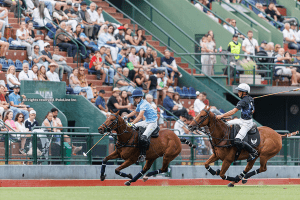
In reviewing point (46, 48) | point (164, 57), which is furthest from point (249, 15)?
point (46, 48)

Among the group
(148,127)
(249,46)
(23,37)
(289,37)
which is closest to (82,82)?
(23,37)

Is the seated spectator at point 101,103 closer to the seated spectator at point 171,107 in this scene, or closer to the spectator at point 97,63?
the spectator at point 97,63

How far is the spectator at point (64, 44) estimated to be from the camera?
2386 centimetres

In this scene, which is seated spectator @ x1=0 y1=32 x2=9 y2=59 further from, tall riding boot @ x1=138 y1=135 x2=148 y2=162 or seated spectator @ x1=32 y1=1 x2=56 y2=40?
tall riding boot @ x1=138 y1=135 x2=148 y2=162

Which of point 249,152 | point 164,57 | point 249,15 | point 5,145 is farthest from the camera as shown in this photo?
point 249,15

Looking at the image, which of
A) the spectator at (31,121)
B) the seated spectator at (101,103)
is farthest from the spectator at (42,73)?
the spectator at (31,121)

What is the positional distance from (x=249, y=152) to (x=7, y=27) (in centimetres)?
1062

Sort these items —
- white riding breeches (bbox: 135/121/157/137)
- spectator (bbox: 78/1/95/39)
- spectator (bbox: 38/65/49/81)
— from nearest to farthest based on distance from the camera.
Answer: white riding breeches (bbox: 135/121/157/137) → spectator (bbox: 38/65/49/81) → spectator (bbox: 78/1/95/39)

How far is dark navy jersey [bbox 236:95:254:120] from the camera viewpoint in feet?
50.8

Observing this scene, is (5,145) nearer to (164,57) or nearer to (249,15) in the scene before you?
(164,57)

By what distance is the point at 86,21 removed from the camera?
2542 centimetres

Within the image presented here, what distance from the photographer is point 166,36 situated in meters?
30.0

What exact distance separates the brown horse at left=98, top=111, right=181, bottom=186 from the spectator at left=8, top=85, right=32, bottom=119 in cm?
496

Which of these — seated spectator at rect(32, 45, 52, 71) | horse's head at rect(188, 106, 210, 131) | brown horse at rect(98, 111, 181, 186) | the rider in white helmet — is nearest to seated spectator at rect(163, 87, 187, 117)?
seated spectator at rect(32, 45, 52, 71)
